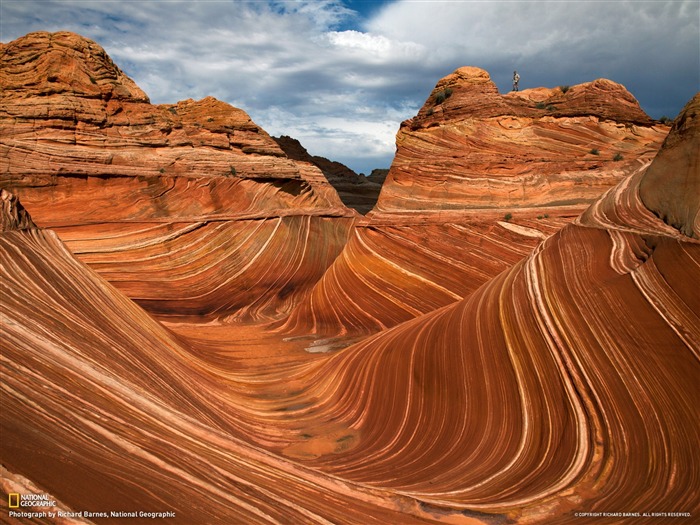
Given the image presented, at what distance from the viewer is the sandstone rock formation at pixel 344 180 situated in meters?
28.9

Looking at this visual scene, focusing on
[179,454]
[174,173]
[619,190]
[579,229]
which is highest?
[174,173]

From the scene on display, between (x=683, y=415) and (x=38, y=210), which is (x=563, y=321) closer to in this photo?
(x=683, y=415)

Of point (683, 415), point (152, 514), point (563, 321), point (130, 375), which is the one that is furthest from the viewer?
point (563, 321)

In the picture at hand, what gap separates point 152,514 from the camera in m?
2.16

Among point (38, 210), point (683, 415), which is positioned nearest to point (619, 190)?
point (683, 415)

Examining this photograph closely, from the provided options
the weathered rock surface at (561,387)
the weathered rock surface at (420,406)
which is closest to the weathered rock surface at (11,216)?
the weathered rock surface at (420,406)

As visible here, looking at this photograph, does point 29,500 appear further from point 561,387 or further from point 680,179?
point 680,179

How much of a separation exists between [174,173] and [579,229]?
980 centimetres

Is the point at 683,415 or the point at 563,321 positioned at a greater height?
the point at 563,321

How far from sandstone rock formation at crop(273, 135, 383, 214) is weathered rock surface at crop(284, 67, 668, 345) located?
55.4ft

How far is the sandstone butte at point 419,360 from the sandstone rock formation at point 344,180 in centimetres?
1767

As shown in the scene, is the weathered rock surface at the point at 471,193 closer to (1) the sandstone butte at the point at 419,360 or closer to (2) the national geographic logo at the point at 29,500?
(1) the sandstone butte at the point at 419,360

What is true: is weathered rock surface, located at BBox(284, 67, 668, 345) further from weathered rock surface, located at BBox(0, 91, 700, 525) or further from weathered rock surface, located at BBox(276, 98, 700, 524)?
weathered rock surface, located at BBox(276, 98, 700, 524)

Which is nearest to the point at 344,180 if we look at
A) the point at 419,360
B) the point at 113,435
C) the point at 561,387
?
the point at 419,360
